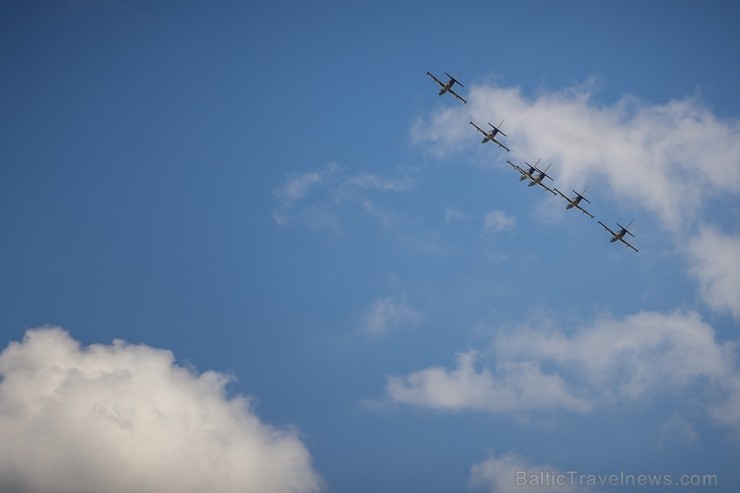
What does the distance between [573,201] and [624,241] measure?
13.2 metres

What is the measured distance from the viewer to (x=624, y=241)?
15312cm

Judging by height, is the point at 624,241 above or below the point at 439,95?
below

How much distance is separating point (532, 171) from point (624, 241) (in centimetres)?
2365

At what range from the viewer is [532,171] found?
152 meters

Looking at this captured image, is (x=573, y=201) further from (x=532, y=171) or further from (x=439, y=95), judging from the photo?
(x=439, y=95)

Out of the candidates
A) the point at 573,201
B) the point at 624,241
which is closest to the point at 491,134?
the point at 573,201

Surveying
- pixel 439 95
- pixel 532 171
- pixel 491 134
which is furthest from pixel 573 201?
pixel 439 95

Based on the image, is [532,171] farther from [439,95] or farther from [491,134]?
[439,95]

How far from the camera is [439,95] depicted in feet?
470

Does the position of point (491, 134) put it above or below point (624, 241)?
above

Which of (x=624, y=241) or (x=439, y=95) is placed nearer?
(x=439, y=95)

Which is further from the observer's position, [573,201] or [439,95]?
[573,201]

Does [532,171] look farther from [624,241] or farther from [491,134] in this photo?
[624,241]

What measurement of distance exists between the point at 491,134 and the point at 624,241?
35.3 m
